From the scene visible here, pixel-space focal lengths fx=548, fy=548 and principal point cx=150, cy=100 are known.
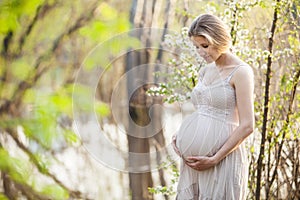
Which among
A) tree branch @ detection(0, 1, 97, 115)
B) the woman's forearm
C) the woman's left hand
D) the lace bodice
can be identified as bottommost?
the woman's left hand

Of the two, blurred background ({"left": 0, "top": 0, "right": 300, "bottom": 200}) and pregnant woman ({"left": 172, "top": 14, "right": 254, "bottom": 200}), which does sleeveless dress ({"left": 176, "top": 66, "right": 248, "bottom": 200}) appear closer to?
pregnant woman ({"left": 172, "top": 14, "right": 254, "bottom": 200})

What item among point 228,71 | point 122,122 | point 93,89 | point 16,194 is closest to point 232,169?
point 228,71

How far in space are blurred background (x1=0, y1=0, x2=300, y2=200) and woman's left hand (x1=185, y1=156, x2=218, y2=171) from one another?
0.61 ft

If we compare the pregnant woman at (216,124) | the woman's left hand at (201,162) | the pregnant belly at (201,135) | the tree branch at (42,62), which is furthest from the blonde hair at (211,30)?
the tree branch at (42,62)

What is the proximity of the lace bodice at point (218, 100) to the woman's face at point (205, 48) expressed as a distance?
9 centimetres

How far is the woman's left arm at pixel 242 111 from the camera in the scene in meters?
1.95

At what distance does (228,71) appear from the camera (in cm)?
201

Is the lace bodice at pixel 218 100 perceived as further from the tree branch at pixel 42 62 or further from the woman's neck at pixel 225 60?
the tree branch at pixel 42 62

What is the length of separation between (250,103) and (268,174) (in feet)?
5.32

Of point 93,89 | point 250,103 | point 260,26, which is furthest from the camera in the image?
point 260,26

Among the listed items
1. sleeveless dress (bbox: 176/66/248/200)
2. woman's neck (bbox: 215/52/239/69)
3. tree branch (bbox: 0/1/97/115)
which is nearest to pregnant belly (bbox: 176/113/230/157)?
sleeveless dress (bbox: 176/66/248/200)

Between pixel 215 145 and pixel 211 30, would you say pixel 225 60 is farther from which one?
pixel 215 145

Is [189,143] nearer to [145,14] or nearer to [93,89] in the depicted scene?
[93,89]

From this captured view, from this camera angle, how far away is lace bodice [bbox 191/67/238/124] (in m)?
1.99
